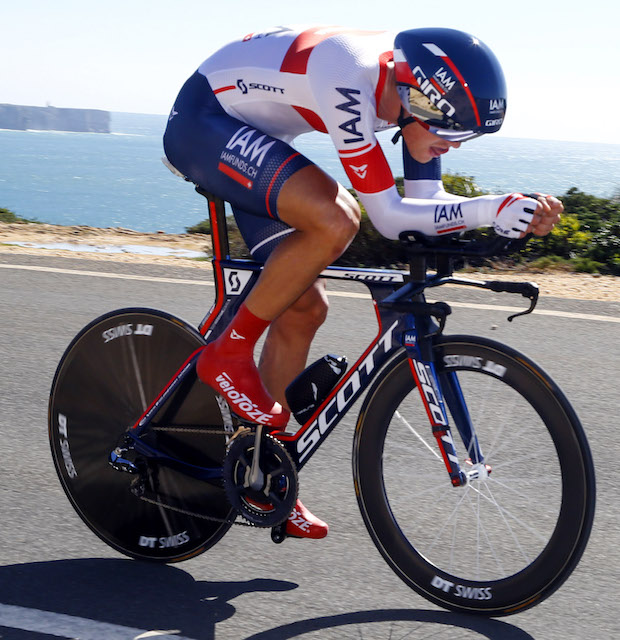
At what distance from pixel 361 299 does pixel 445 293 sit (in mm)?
704

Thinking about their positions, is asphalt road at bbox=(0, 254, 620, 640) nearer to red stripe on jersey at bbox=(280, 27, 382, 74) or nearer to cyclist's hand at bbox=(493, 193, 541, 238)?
cyclist's hand at bbox=(493, 193, 541, 238)

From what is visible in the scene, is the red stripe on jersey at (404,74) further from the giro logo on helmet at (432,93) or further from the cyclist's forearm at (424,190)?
the cyclist's forearm at (424,190)

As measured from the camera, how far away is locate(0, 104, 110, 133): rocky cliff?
472ft

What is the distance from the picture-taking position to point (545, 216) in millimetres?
2447

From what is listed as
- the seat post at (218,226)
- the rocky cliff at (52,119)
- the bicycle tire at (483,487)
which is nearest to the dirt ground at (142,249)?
the bicycle tire at (483,487)

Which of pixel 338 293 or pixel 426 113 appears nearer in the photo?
pixel 426 113

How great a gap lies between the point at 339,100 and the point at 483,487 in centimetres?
127

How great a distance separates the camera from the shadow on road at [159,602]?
2.80m

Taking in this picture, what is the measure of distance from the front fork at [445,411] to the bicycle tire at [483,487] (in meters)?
0.02

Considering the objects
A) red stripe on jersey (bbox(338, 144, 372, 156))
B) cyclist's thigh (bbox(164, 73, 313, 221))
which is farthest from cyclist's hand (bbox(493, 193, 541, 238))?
cyclist's thigh (bbox(164, 73, 313, 221))

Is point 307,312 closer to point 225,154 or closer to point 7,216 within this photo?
point 225,154

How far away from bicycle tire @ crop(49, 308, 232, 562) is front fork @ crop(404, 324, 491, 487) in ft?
2.45

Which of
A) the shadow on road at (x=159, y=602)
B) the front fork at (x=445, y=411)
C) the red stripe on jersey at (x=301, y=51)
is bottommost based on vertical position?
the shadow on road at (x=159, y=602)

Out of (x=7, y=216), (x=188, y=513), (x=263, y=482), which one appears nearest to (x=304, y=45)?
(x=263, y=482)
